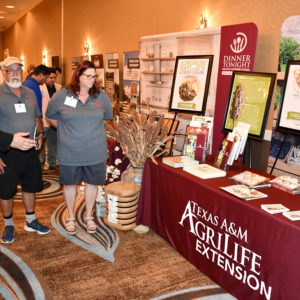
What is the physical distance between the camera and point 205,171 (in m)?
2.53

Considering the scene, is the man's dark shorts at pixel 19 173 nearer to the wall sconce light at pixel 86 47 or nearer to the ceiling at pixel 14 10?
the wall sconce light at pixel 86 47

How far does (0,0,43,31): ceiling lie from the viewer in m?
10.8

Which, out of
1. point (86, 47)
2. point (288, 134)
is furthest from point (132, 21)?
point (288, 134)

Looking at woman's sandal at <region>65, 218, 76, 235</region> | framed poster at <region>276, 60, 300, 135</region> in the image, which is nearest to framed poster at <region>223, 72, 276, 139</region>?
framed poster at <region>276, 60, 300, 135</region>

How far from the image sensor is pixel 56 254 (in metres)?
2.70

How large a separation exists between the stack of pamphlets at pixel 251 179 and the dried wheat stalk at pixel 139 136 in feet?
2.62

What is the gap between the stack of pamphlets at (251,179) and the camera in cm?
227

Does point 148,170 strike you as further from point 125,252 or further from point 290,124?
point 290,124

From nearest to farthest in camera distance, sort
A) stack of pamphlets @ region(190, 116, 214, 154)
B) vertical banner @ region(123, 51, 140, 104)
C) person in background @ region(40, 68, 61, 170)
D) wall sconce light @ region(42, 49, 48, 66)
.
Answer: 1. stack of pamphlets @ region(190, 116, 214, 154)
2. person in background @ region(40, 68, 61, 170)
3. vertical banner @ region(123, 51, 140, 104)
4. wall sconce light @ region(42, 49, 48, 66)

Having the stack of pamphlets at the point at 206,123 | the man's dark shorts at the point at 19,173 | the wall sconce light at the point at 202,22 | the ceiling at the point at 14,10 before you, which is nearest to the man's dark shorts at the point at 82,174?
the man's dark shorts at the point at 19,173

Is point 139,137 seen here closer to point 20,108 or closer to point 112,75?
point 20,108

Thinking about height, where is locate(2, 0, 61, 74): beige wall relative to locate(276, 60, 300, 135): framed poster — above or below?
above

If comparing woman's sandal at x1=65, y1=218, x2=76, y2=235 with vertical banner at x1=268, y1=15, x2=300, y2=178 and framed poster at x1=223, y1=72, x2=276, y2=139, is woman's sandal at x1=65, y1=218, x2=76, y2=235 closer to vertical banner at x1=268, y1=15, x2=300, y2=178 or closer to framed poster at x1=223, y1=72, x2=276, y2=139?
framed poster at x1=223, y1=72, x2=276, y2=139

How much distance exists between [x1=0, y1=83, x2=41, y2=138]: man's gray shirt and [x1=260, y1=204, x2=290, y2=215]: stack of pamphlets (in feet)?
5.96
